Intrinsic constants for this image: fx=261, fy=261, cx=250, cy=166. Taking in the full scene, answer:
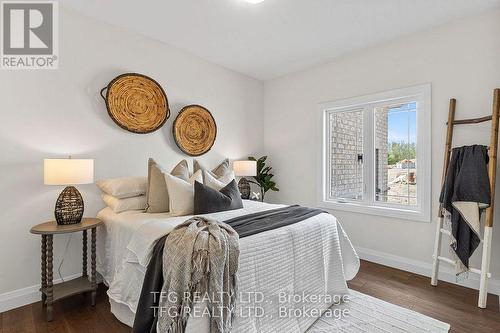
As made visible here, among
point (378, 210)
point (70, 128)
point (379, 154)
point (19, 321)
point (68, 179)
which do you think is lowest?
point (19, 321)

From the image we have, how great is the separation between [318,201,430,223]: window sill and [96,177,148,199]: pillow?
2.49 metres

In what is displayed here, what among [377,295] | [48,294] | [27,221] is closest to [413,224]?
[377,295]

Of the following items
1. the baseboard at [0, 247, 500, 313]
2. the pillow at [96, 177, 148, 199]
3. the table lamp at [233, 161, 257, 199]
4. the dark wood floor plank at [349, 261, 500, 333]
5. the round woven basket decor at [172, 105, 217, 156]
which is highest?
the round woven basket decor at [172, 105, 217, 156]

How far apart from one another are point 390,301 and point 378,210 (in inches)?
47.5

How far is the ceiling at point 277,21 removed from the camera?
7.98 feet

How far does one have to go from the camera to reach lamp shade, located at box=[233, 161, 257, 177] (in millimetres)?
3832

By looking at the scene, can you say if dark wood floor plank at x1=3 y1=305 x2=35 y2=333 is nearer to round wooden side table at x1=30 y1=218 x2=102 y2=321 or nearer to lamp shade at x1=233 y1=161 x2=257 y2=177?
round wooden side table at x1=30 y1=218 x2=102 y2=321

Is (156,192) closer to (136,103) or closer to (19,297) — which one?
(136,103)

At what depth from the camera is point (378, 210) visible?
3275 mm

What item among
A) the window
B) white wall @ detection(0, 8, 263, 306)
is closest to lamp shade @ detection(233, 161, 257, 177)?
white wall @ detection(0, 8, 263, 306)

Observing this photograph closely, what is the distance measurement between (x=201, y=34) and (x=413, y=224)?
3266 millimetres

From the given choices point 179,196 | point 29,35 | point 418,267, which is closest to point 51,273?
point 179,196

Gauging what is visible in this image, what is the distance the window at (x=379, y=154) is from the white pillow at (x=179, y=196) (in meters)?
2.17

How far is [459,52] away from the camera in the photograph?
2.68m
